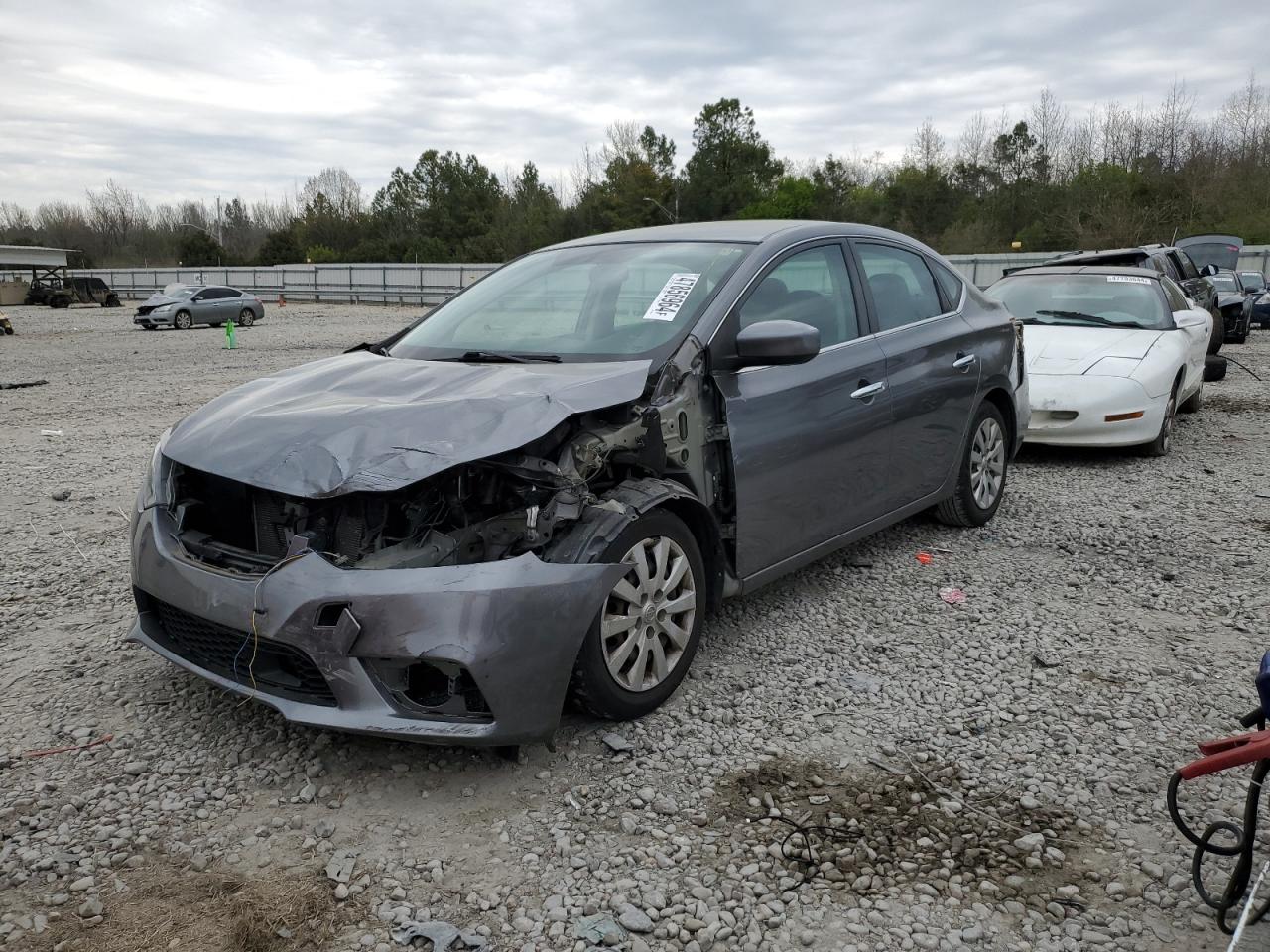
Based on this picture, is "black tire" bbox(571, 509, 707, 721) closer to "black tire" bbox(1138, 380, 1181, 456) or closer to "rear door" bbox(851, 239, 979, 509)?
"rear door" bbox(851, 239, 979, 509)

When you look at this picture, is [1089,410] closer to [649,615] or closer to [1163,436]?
[1163,436]

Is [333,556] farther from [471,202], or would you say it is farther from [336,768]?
[471,202]

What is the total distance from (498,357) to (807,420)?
1311 millimetres

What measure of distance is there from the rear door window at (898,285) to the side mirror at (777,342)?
1.17m

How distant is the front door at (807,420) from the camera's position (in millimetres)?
3865

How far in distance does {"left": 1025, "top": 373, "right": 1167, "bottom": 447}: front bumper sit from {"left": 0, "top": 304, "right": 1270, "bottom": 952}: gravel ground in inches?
98.2

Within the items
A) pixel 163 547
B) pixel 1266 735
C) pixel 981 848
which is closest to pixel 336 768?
pixel 163 547

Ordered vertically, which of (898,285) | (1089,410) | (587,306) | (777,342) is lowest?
(1089,410)

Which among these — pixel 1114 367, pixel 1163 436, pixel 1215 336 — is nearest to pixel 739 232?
pixel 1114 367

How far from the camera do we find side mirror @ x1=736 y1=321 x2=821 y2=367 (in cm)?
371

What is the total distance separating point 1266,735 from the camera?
2.05m

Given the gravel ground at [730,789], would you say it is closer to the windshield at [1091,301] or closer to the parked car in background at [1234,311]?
the windshield at [1091,301]

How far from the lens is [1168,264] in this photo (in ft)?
38.9

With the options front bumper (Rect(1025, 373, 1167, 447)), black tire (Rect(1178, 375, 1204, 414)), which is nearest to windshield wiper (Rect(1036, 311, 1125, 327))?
front bumper (Rect(1025, 373, 1167, 447))
